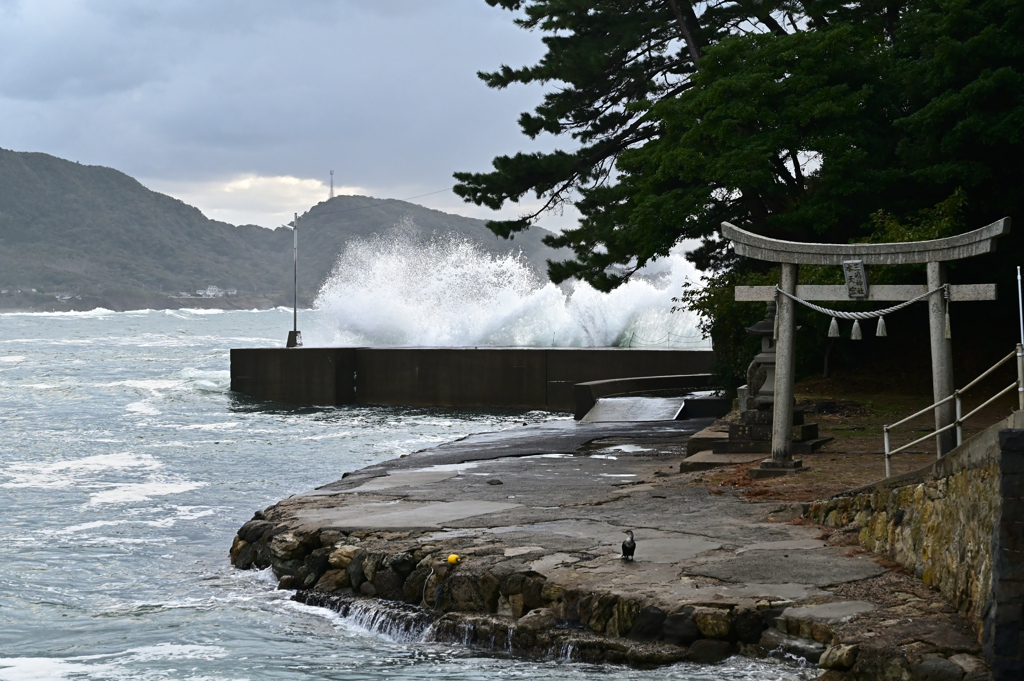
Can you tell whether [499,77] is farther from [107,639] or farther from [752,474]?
[107,639]

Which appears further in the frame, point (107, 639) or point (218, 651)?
point (107, 639)

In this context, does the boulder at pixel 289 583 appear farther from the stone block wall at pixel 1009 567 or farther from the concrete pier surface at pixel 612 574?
the stone block wall at pixel 1009 567

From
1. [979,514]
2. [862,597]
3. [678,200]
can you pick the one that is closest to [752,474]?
[862,597]

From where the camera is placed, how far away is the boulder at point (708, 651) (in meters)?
7.29

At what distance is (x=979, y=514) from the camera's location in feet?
21.9

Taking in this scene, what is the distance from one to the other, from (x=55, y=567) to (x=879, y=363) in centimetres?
1758

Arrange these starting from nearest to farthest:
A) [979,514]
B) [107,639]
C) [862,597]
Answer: [979,514], [862,597], [107,639]

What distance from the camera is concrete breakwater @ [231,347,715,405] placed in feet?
106

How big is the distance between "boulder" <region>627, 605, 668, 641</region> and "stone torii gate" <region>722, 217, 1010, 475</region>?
517 centimetres

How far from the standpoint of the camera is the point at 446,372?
34.1 m

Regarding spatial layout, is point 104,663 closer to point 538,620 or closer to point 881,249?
point 538,620

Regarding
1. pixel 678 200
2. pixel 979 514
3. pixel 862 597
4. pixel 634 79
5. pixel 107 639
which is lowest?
pixel 107 639

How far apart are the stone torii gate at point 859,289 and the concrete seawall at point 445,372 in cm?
1875

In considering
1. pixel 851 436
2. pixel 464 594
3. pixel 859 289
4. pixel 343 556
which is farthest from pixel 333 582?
pixel 851 436
